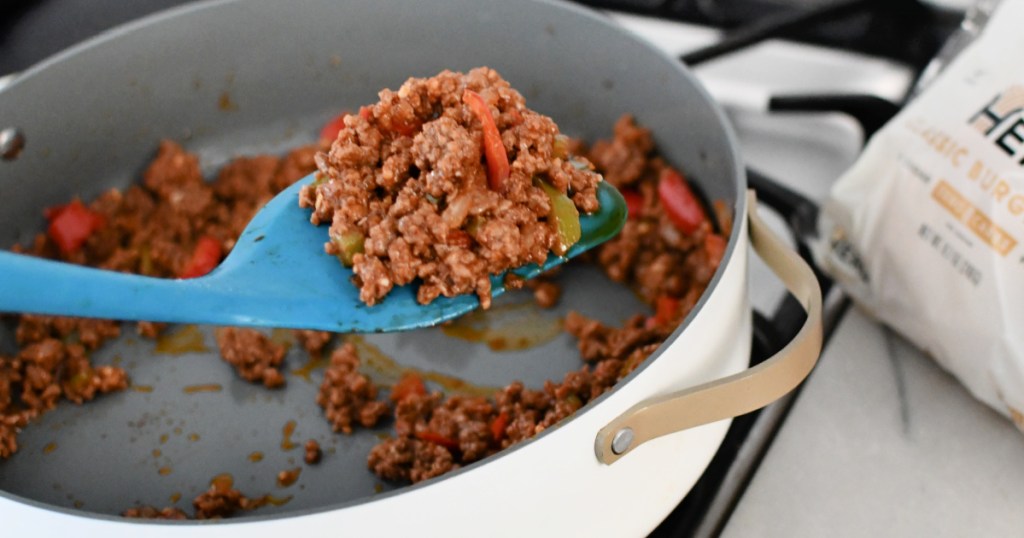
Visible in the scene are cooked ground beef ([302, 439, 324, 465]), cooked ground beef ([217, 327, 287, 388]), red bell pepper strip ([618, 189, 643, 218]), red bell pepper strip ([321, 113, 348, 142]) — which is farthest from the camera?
red bell pepper strip ([321, 113, 348, 142])

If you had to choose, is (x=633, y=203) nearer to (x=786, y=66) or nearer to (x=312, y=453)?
(x=786, y=66)

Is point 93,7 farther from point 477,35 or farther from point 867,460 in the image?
point 867,460

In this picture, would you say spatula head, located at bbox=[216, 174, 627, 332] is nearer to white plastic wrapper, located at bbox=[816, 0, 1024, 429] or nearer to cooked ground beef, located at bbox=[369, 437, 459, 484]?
cooked ground beef, located at bbox=[369, 437, 459, 484]

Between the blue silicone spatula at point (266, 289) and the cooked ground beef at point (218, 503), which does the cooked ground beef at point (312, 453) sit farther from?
the blue silicone spatula at point (266, 289)

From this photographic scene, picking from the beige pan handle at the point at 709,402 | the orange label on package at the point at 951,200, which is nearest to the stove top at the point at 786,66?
the orange label on package at the point at 951,200

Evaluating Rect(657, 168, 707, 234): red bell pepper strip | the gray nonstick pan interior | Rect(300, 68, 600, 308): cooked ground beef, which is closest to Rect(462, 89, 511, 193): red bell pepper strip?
Rect(300, 68, 600, 308): cooked ground beef

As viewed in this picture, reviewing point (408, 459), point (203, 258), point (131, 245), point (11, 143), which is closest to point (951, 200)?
point (408, 459)

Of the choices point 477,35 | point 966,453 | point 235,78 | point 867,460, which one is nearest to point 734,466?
point 867,460
